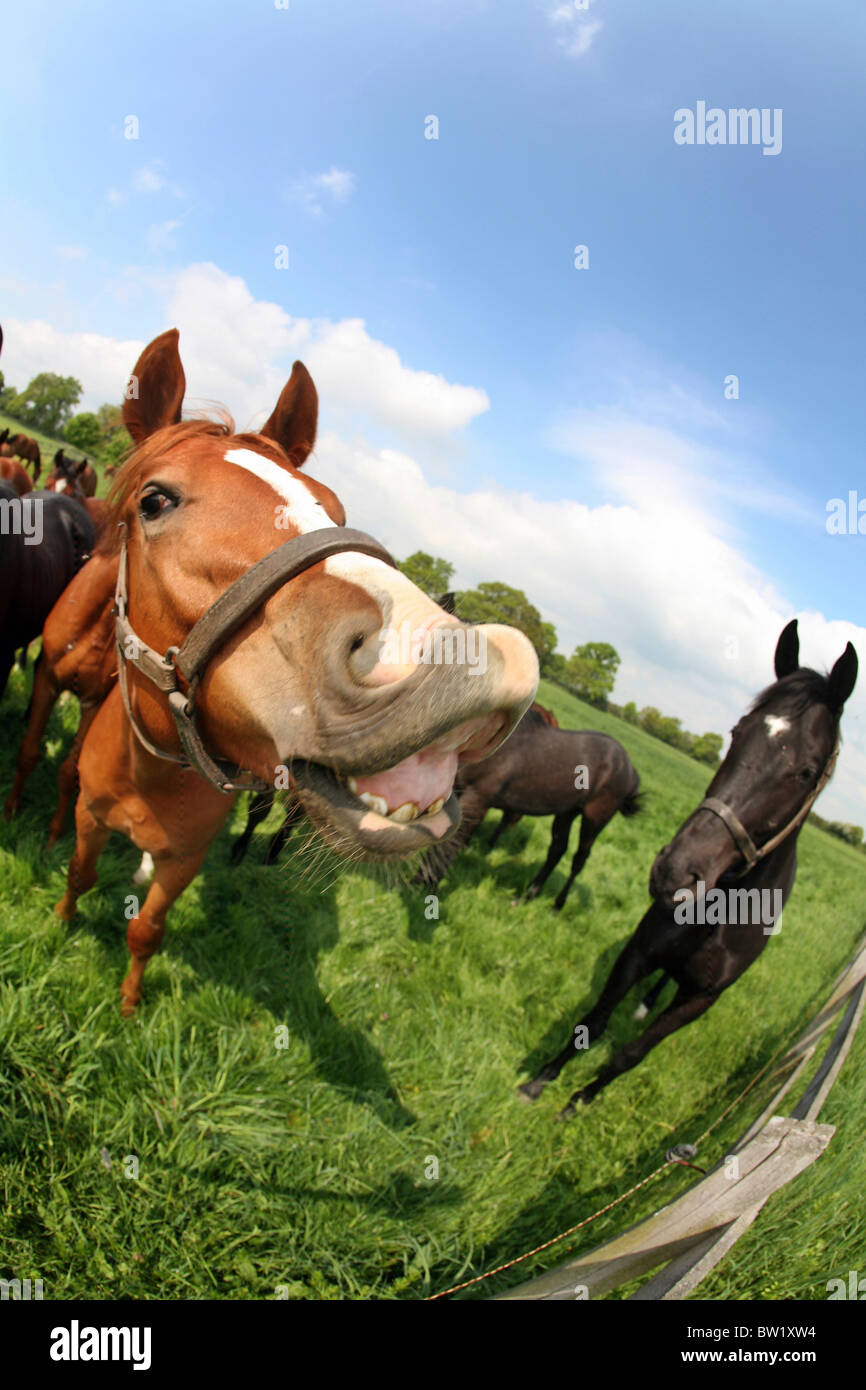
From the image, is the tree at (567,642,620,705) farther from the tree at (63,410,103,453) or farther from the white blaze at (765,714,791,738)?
the white blaze at (765,714,791,738)

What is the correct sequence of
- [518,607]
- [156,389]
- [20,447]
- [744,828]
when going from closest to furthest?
[156,389] → [744,828] → [20,447] → [518,607]

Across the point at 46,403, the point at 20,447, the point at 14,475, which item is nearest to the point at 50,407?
the point at 46,403

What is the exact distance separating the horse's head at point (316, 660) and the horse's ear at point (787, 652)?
342 cm

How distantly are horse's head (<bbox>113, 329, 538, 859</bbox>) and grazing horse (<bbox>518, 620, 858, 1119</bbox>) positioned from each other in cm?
261

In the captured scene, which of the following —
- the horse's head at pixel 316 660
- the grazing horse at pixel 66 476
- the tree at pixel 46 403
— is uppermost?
the tree at pixel 46 403

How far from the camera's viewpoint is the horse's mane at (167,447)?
207cm

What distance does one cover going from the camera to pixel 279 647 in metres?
1.49

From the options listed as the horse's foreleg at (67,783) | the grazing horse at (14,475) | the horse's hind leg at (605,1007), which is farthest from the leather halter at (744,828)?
the grazing horse at (14,475)

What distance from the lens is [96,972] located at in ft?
10.7

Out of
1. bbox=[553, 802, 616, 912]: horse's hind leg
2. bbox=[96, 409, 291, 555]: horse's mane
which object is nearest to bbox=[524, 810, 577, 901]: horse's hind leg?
bbox=[553, 802, 616, 912]: horse's hind leg

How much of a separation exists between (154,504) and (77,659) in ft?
7.66

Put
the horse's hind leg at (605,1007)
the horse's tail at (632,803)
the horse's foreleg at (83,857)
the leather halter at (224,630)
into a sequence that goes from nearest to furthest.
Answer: the leather halter at (224,630), the horse's foreleg at (83,857), the horse's hind leg at (605,1007), the horse's tail at (632,803)

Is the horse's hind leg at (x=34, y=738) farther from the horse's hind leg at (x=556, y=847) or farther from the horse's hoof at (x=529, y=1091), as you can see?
the horse's hind leg at (x=556, y=847)

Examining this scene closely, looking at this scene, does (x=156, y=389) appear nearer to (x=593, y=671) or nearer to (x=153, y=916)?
(x=153, y=916)
